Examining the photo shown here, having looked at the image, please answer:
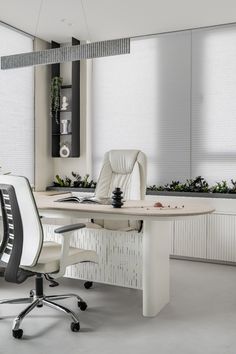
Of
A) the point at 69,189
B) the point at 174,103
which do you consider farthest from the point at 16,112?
the point at 174,103

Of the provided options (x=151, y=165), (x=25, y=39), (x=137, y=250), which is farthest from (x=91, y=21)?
(x=137, y=250)

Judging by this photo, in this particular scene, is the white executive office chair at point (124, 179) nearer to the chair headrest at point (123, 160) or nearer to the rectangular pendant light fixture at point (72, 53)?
the chair headrest at point (123, 160)

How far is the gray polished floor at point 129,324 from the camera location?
265 cm

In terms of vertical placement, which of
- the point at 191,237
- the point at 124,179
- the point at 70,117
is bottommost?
the point at 191,237

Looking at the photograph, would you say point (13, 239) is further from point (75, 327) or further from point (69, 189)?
point (69, 189)

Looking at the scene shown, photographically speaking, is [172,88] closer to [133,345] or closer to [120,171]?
[120,171]

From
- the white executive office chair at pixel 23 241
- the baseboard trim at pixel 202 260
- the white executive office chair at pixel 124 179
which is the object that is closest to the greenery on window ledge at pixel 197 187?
the baseboard trim at pixel 202 260

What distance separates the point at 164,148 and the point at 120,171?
1415mm

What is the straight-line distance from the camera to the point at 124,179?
4.32 m

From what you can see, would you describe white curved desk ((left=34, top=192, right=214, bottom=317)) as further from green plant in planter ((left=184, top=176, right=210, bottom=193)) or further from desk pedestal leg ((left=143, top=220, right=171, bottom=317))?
green plant in planter ((left=184, top=176, right=210, bottom=193))

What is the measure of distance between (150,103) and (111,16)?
1.30m

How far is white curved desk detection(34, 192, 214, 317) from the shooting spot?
307 centimetres

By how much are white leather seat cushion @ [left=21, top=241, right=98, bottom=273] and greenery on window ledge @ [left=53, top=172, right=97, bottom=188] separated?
2.53 meters

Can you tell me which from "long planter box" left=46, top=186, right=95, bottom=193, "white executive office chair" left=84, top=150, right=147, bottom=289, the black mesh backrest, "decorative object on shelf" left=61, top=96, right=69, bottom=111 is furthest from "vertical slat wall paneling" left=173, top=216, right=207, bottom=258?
the black mesh backrest
